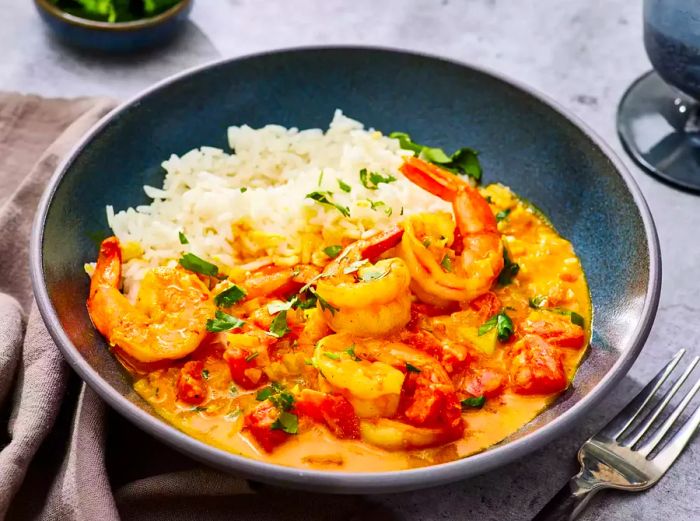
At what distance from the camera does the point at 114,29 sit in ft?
14.3

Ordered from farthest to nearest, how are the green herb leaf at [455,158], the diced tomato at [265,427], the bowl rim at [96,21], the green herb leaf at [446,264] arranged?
the bowl rim at [96,21], the green herb leaf at [455,158], the green herb leaf at [446,264], the diced tomato at [265,427]

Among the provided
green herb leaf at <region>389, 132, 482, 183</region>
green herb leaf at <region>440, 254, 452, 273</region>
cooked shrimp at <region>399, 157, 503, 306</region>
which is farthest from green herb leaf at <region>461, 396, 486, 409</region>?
green herb leaf at <region>389, 132, 482, 183</region>

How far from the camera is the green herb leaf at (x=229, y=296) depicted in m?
3.00

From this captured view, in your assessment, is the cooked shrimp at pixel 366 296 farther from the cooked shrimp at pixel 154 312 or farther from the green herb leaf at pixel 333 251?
the cooked shrimp at pixel 154 312

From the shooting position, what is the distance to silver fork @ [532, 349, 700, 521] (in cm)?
263

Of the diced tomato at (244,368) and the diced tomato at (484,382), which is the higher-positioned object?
the diced tomato at (484,382)

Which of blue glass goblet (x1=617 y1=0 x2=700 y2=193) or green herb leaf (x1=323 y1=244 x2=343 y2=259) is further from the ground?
blue glass goblet (x1=617 y1=0 x2=700 y2=193)

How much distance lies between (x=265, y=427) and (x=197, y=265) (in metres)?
0.77

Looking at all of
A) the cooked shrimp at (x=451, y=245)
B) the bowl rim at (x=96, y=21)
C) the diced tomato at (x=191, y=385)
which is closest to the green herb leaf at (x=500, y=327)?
the cooked shrimp at (x=451, y=245)

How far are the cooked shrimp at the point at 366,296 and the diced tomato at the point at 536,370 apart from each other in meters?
0.39

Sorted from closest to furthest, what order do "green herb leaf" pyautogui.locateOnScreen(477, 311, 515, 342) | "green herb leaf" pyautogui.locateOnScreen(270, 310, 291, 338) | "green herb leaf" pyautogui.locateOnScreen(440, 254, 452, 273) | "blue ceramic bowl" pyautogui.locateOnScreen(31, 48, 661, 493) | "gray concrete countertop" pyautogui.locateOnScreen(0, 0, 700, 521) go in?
"blue ceramic bowl" pyautogui.locateOnScreen(31, 48, 661, 493), "green herb leaf" pyautogui.locateOnScreen(270, 310, 291, 338), "green herb leaf" pyautogui.locateOnScreen(477, 311, 515, 342), "green herb leaf" pyautogui.locateOnScreen(440, 254, 452, 273), "gray concrete countertop" pyautogui.locateOnScreen(0, 0, 700, 521)

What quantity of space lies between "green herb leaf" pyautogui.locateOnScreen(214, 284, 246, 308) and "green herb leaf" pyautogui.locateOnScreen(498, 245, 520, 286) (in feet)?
3.09

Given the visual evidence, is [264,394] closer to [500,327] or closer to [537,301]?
[500,327]

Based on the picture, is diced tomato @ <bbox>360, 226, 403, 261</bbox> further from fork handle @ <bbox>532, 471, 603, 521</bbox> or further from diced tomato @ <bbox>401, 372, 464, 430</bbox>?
fork handle @ <bbox>532, 471, 603, 521</bbox>
